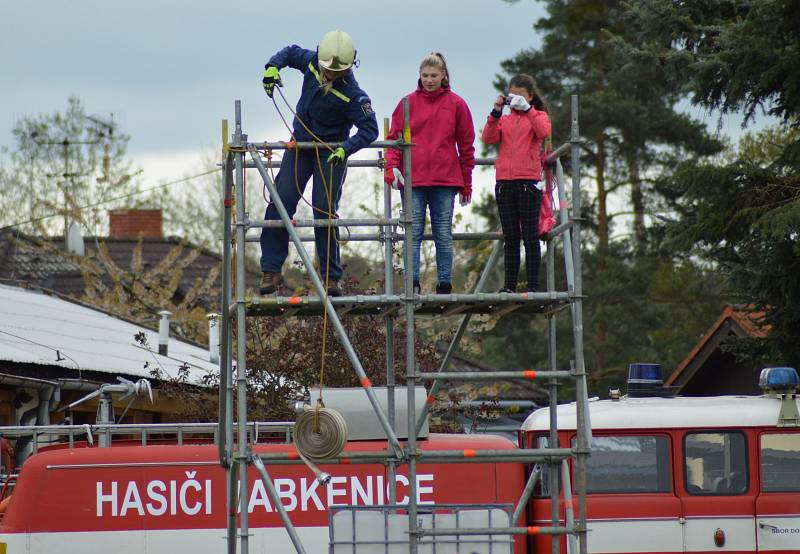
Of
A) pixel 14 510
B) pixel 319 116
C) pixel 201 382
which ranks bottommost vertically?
pixel 14 510

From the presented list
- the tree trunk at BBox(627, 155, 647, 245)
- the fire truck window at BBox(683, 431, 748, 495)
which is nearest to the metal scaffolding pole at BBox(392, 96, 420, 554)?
the fire truck window at BBox(683, 431, 748, 495)

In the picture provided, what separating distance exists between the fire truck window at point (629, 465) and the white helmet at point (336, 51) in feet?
15.7

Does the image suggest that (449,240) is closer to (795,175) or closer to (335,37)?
(335,37)

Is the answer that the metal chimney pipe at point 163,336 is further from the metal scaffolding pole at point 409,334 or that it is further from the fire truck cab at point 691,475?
the metal scaffolding pole at point 409,334

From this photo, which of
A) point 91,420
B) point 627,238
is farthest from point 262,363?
point 627,238

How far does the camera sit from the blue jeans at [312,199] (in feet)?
29.7

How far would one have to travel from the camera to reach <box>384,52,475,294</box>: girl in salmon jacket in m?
9.15

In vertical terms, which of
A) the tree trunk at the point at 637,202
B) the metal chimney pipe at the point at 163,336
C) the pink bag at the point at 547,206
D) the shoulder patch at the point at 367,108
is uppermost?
the tree trunk at the point at 637,202

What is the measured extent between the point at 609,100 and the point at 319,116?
939 inches

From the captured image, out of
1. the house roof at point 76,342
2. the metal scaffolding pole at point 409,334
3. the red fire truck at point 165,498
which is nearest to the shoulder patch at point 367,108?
the metal scaffolding pole at point 409,334

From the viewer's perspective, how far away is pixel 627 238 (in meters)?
35.0

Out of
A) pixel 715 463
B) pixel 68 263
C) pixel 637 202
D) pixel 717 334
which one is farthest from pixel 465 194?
pixel 68 263

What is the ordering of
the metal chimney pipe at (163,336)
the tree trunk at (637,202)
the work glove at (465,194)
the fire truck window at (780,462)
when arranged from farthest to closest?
the tree trunk at (637,202) → the metal chimney pipe at (163,336) → the fire truck window at (780,462) → the work glove at (465,194)

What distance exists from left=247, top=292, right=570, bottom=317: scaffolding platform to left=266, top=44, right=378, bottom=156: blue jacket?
3.36 ft
